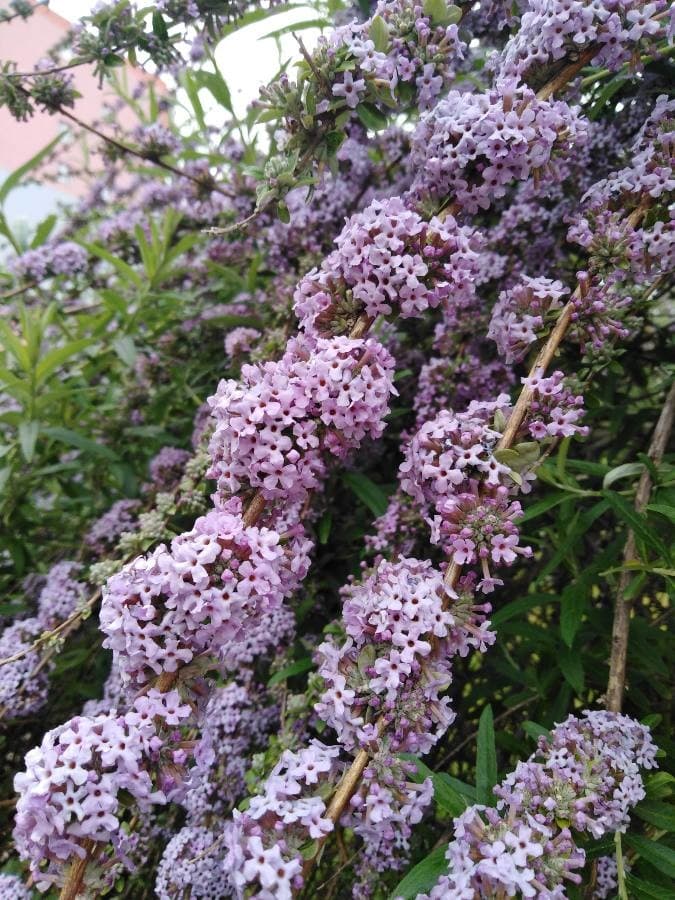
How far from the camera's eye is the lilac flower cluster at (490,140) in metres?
1.08

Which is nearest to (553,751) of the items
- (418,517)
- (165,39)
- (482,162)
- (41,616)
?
(418,517)

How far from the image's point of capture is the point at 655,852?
1128 mm

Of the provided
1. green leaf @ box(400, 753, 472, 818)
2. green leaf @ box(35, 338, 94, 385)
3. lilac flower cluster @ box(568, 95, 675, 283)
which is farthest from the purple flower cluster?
green leaf @ box(35, 338, 94, 385)

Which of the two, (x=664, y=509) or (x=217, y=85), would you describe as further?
(x=217, y=85)

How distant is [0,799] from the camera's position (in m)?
1.69

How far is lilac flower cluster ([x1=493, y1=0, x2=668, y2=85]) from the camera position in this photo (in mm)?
1075

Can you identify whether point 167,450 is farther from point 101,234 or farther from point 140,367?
point 101,234

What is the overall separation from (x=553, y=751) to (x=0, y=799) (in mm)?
1341

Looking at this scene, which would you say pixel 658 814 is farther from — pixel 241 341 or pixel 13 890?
pixel 241 341

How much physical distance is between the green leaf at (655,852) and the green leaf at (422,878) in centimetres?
34

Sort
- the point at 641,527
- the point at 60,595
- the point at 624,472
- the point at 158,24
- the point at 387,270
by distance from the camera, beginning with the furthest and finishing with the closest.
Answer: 1. the point at 60,595
2. the point at 158,24
3. the point at 624,472
4. the point at 641,527
5. the point at 387,270

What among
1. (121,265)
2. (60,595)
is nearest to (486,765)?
(60,595)

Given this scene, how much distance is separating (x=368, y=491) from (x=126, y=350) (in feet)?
2.78

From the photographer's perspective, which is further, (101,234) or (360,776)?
(101,234)
